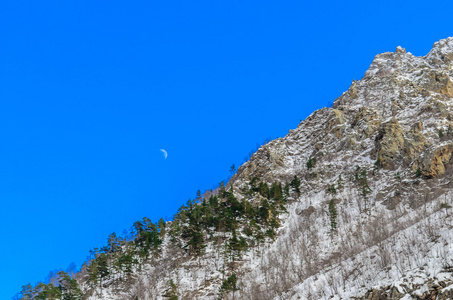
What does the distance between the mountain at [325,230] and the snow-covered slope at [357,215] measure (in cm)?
24

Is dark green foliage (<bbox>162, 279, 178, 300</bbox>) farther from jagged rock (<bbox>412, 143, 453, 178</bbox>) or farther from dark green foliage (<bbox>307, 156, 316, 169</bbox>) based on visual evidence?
dark green foliage (<bbox>307, 156, 316, 169</bbox>)

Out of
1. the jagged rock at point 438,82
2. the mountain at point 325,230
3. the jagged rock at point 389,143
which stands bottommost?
the mountain at point 325,230

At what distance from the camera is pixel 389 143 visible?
96.0 meters

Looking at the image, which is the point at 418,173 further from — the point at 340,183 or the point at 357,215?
the point at 340,183

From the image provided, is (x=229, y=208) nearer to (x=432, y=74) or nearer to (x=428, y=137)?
(x=428, y=137)

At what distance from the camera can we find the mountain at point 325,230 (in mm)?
35678

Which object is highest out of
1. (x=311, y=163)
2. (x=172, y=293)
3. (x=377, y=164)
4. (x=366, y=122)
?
(x=366, y=122)

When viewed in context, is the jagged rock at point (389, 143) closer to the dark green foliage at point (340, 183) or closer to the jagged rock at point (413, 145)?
the jagged rock at point (413, 145)

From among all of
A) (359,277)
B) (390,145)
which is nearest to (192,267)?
(359,277)

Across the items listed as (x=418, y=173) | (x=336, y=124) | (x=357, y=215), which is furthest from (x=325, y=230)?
(x=336, y=124)

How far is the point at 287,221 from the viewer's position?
81.8 meters

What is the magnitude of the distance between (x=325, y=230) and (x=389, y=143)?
135ft

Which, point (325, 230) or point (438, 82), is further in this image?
point (438, 82)

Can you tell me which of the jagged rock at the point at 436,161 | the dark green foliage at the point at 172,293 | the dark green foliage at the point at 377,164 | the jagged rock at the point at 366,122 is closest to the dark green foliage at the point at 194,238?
the dark green foliage at the point at 172,293
